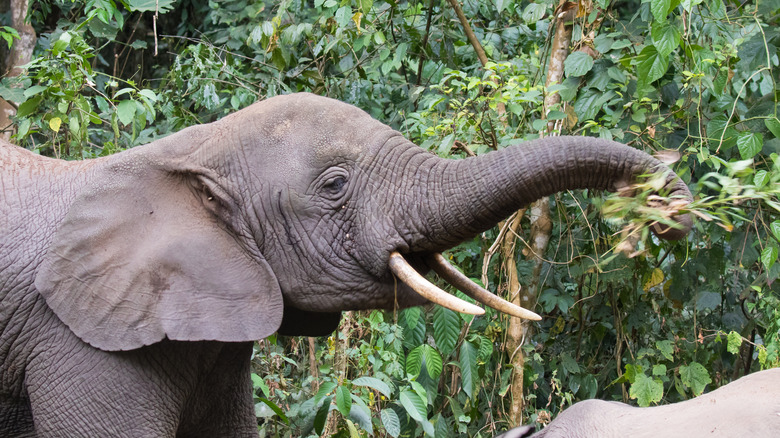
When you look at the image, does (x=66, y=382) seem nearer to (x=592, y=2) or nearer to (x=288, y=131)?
(x=288, y=131)

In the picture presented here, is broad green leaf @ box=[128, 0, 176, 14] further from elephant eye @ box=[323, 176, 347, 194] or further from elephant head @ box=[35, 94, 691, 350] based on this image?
elephant eye @ box=[323, 176, 347, 194]

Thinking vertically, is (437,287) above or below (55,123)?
above

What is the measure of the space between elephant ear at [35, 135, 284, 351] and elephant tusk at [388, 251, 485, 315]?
0.45 metres

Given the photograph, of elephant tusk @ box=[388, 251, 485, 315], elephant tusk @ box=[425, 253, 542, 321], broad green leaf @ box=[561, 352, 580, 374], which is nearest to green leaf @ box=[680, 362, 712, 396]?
broad green leaf @ box=[561, 352, 580, 374]

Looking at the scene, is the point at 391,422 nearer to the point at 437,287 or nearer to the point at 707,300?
the point at 437,287

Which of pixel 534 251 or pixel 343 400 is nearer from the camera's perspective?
pixel 343 400

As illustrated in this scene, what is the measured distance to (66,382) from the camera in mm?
3326

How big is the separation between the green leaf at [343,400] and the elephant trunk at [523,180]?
118 cm

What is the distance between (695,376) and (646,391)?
44cm

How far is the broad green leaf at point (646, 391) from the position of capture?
194 inches

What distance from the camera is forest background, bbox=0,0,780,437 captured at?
4.73 m

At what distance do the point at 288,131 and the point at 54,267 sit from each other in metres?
0.97

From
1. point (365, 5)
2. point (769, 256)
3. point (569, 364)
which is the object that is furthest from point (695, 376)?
point (365, 5)

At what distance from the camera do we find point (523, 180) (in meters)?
3.18
